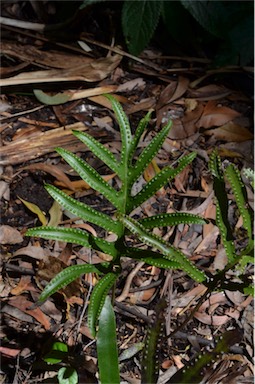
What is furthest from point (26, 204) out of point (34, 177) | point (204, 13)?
point (204, 13)

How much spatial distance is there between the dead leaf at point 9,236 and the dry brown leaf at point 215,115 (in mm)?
640

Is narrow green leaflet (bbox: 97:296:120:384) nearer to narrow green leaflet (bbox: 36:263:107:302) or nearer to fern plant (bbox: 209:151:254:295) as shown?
narrow green leaflet (bbox: 36:263:107:302)

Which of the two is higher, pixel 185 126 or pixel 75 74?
pixel 75 74

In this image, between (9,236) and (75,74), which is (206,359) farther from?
(75,74)

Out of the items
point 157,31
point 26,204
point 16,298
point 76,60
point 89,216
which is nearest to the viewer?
point 89,216

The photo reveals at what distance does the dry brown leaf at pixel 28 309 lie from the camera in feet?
4.76

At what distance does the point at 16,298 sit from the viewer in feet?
4.86

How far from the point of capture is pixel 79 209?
1262 mm

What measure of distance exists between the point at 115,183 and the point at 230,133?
15.8 inches

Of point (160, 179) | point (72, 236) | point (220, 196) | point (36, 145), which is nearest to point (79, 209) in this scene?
point (72, 236)

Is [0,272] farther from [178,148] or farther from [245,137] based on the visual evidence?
[245,137]

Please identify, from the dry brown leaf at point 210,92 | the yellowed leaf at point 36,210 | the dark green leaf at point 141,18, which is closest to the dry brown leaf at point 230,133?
the dry brown leaf at point 210,92

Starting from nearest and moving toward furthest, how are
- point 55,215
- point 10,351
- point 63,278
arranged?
point 63,278
point 10,351
point 55,215

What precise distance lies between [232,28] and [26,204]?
84cm
